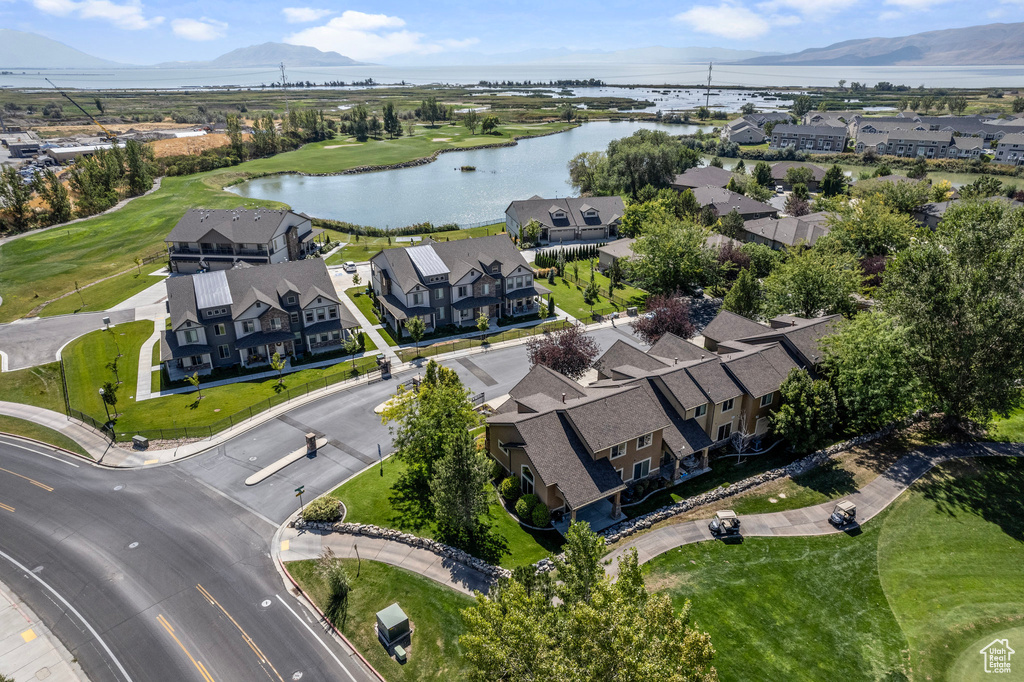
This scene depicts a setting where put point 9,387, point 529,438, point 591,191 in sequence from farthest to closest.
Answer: point 591,191 → point 9,387 → point 529,438

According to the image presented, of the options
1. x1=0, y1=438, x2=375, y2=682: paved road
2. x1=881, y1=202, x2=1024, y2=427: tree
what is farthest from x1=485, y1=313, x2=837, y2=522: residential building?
x1=0, y1=438, x2=375, y2=682: paved road

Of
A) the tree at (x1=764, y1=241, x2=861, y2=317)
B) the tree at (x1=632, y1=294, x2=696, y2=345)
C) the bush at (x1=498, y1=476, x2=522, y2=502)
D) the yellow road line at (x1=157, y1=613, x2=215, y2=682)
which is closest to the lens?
the yellow road line at (x1=157, y1=613, x2=215, y2=682)

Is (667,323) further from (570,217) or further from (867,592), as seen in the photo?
(570,217)

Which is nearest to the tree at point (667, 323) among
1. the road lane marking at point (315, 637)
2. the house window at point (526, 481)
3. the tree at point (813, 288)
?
the tree at point (813, 288)

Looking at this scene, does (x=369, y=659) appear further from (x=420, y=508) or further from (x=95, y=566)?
(x=95, y=566)

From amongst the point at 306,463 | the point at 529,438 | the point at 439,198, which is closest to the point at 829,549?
the point at 529,438

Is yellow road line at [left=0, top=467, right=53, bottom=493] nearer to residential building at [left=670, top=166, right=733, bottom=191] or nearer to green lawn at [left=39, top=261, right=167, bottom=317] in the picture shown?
green lawn at [left=39, top=261, right=167, bottom=317]

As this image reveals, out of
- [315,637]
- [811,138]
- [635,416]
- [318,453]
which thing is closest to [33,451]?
[318,453]
